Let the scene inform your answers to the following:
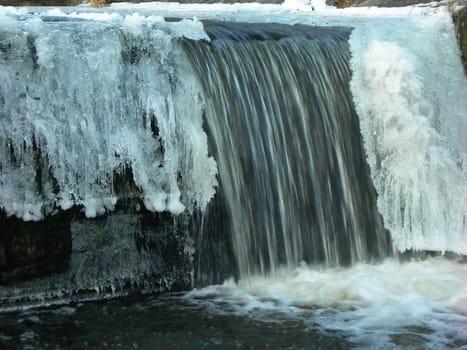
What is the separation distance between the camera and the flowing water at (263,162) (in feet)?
12.3

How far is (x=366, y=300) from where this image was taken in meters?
4.05

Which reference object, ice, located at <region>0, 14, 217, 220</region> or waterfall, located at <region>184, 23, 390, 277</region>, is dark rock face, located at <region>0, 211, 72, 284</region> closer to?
ice, located at <region>0, 14, 217, 220</region>

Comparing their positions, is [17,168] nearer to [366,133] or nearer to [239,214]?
[239,214]

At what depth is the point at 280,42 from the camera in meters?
5.18

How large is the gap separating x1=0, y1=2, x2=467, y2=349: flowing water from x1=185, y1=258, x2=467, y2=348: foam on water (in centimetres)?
2

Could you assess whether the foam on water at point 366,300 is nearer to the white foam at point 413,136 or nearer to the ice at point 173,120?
the white foam at point 413,136

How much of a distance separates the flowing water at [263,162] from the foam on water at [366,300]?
0.6 inches

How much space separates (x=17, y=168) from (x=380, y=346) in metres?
2.37

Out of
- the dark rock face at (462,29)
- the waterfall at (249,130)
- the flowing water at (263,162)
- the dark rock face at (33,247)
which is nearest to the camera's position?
the flowing water at (263,162)

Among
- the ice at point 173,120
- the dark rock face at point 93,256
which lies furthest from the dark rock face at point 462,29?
the dark rock face at point 93,256

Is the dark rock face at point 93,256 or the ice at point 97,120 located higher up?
the ice at point 97,120

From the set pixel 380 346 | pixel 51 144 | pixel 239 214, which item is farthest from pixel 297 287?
pixel 51 144

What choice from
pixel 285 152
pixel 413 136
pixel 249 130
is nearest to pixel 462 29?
pixel 413 136

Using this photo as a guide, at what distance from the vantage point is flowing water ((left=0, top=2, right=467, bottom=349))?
376 cm
